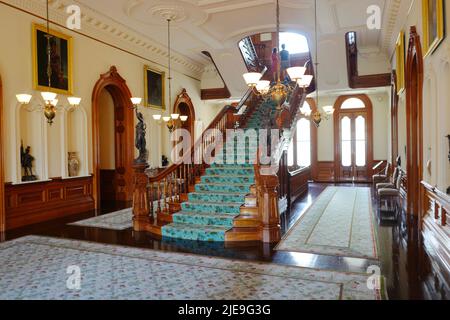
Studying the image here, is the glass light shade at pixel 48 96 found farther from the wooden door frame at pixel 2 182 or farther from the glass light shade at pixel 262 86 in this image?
the glass light shade at pixel 262 86

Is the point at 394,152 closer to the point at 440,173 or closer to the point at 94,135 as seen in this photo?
the point at 440,173

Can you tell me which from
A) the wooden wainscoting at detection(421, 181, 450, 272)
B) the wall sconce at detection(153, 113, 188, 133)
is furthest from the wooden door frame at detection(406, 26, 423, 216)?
the wall sconce at detection(153, 113, 188, 133)

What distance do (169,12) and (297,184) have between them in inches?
224

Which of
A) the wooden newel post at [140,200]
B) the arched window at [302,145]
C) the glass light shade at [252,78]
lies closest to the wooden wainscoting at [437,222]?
the glass light shade at [252,78]

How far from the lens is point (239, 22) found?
9.76 metres

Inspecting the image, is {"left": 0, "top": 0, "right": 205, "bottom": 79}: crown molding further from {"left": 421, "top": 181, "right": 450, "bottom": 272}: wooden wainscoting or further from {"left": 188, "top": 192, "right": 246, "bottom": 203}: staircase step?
{"left": 421, "top": 181, "right": 450, "bottom": 272}: wooden wainscoting

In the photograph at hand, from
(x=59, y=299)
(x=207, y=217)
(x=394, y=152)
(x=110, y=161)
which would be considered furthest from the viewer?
(x=394, y=152)

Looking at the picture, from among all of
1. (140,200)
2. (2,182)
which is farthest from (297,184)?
(2,182)

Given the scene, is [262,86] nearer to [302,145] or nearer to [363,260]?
[363,260]

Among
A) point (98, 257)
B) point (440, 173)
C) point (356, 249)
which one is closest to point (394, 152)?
point (440, 173)

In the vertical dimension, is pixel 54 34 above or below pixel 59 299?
above
